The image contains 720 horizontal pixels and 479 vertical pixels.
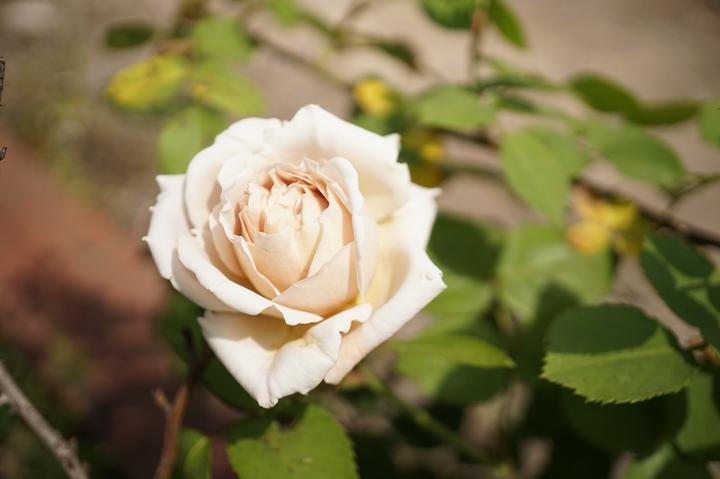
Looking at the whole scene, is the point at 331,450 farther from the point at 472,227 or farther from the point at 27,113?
the point at 27,113

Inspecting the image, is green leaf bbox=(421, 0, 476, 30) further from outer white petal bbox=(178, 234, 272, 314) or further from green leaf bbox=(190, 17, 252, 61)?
outer white petal bbox=(178, 234, 272, 314)

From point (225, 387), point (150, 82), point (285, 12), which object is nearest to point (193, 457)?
point (225, 387)

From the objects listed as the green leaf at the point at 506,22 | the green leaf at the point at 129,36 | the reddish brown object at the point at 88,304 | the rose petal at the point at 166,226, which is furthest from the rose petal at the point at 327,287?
the reddish brown object at the point at 88,304

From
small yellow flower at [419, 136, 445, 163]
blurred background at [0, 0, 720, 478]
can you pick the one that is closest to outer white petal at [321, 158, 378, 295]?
small yellow flower at [419, 136, 445, 163]

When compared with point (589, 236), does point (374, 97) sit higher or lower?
higher

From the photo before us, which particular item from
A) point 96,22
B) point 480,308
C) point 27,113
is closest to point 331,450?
point 480,308

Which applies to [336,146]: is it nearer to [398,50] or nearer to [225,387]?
[225,387]
